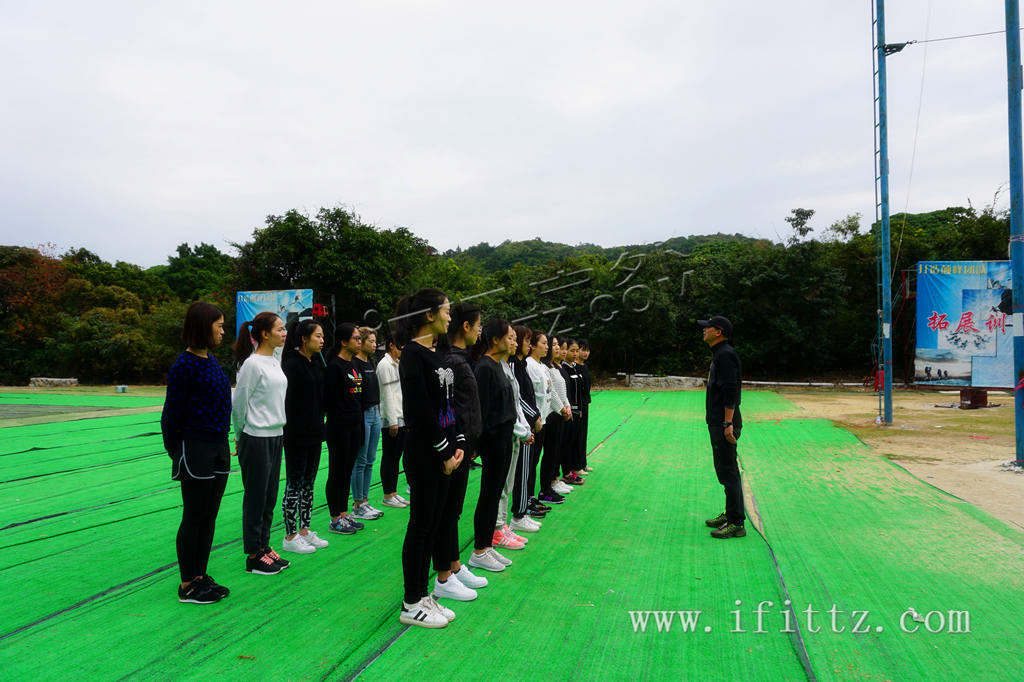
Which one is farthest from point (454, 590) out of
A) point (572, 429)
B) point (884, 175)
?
point (884, 175)

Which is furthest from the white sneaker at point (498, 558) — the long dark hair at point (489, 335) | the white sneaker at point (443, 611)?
the long dark hair at point (489, 335)

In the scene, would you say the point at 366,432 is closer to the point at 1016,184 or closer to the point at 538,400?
the point at 538,400

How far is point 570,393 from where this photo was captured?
630 cm

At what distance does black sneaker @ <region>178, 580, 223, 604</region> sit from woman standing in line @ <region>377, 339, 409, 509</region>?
2129mm

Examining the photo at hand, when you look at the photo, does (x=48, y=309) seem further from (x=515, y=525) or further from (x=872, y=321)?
(x=872, y=321)

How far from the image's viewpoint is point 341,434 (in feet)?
14.6

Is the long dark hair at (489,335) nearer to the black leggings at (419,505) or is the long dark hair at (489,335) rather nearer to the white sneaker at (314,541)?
the black leggings at (419,505)

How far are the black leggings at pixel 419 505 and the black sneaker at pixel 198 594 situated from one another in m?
1.16

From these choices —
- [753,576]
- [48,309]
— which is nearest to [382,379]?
[753,576]

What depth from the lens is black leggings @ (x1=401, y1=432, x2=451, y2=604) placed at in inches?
116

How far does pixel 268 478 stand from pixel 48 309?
32.9 m

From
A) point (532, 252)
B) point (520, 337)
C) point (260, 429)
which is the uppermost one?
point (532, 252)

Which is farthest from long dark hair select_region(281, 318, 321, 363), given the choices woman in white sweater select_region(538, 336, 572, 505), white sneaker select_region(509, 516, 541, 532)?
woman in white sweater select_region(538, 336, 572, 505)

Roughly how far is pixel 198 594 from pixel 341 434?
1499 millimetres
